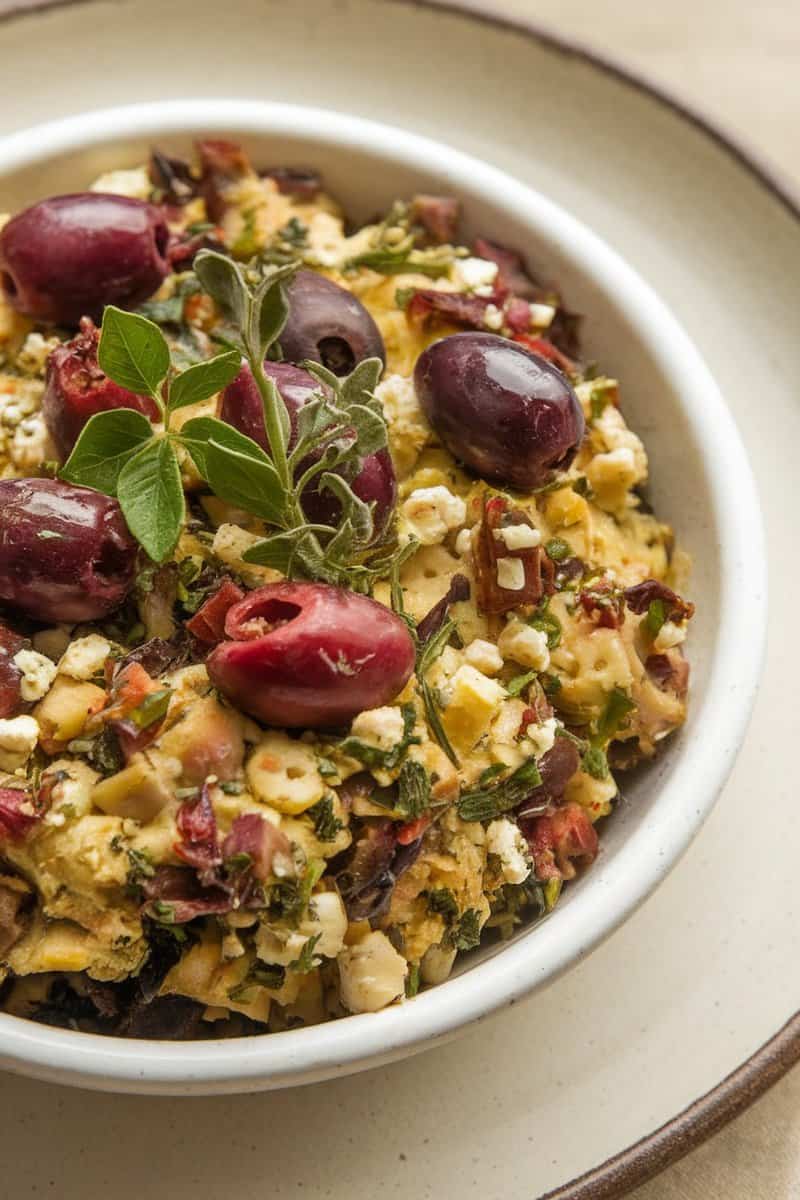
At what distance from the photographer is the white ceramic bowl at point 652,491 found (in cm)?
176

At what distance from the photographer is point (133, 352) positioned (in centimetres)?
172

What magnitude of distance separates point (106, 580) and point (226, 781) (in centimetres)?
31

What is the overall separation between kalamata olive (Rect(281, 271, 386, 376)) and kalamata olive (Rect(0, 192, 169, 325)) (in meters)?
0.26

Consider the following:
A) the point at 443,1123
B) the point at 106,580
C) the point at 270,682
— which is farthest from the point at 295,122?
the point at 443,1123

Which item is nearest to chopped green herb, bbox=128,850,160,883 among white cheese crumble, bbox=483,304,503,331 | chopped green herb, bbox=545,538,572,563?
chopped green herb, bbox=545,538,572,563

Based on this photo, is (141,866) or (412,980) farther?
(412,980)

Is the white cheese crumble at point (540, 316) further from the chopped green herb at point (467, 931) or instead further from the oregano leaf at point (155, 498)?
the chopped green herb at point (467, 931)

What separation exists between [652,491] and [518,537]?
52 cm

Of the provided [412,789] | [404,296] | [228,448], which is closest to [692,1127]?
[412,789]

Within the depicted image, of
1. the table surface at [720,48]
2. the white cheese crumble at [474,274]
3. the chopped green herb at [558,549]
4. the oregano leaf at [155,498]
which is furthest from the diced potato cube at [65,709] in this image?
the table surface at [720,48]

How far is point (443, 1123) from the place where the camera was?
80.1 inches

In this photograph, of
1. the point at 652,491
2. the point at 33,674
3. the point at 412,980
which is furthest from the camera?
the point at 652,491

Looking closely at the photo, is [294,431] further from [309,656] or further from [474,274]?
[474,274]

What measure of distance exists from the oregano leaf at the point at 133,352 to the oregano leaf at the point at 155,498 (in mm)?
72
